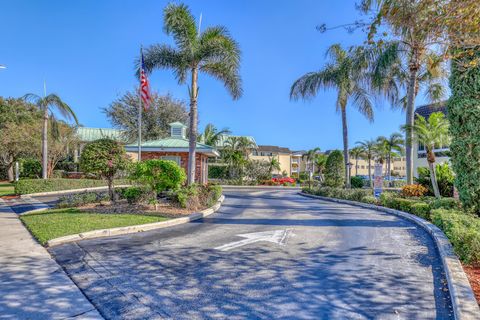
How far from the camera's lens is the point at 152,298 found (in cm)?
402

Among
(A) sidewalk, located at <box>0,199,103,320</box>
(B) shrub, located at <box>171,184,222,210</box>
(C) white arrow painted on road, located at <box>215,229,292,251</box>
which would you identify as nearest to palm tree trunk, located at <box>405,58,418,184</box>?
(B) shrub, located at <box>171,184,222,210</box>

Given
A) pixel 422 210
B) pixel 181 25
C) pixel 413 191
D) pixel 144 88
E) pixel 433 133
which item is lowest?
pixel 422 210

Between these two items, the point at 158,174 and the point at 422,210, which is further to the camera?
the point at 158,174

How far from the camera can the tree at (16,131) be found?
Answer: 94.2 feet

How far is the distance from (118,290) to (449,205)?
1042 centimetres

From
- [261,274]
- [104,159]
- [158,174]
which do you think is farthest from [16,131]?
[261,274]

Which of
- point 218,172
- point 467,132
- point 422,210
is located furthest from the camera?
point 218,172

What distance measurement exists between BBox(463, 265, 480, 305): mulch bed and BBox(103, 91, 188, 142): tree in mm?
32451

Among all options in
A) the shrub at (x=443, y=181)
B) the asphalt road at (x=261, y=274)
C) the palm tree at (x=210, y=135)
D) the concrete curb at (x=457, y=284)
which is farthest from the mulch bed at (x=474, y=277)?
the palm tree at (x=210, y=135)

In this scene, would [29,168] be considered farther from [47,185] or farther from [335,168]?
[335,168]

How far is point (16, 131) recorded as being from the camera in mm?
28922

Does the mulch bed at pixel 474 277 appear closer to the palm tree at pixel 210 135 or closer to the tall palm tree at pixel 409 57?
the tall palm tree at pixel 409 57

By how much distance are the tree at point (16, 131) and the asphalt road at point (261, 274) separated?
90.4ft

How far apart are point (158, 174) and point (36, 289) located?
283 inches
